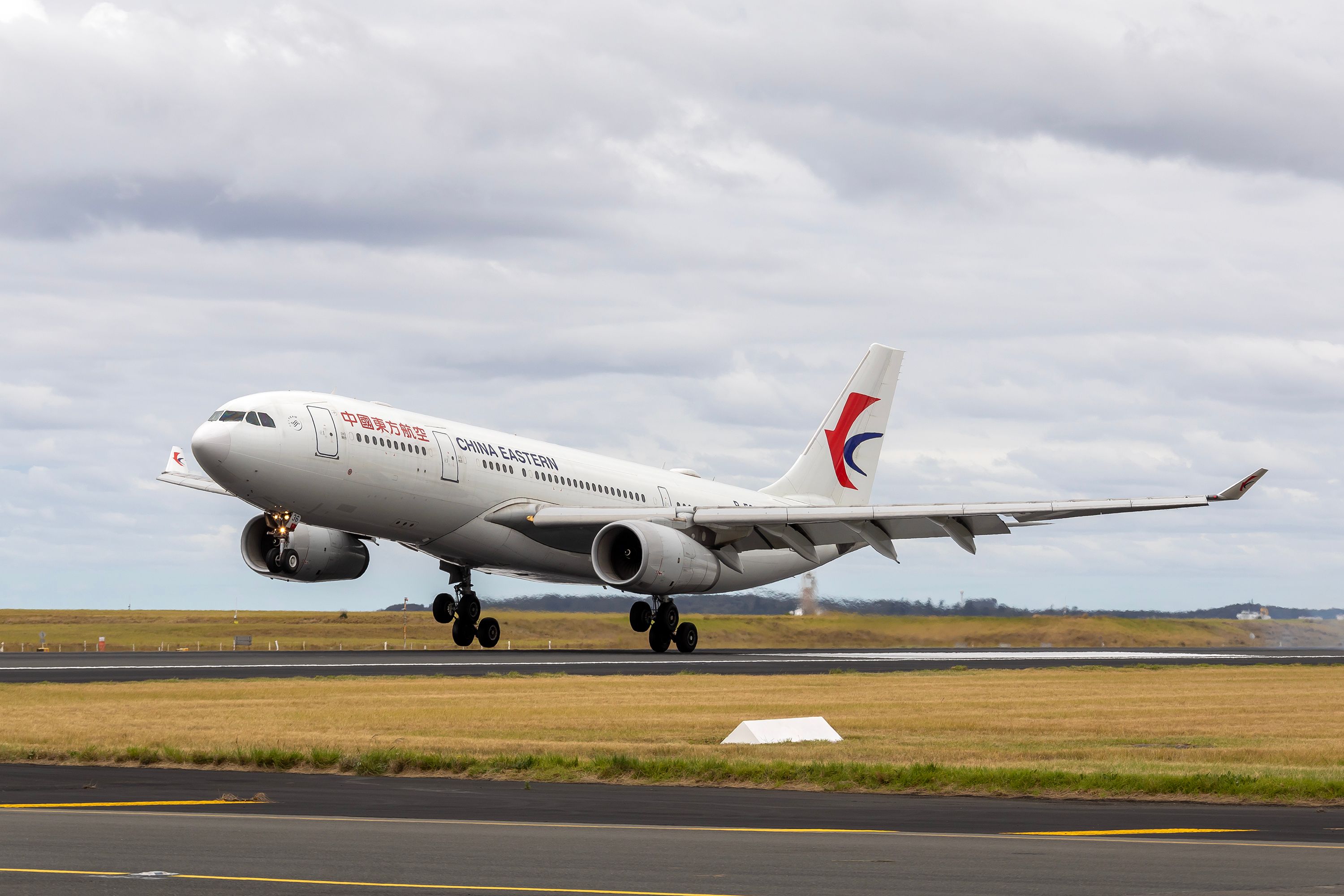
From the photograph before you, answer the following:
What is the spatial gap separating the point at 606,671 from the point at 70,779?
70.6ft

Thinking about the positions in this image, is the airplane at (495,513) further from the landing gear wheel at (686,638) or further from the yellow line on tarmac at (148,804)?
the yellow line on tarmac at (148,804)

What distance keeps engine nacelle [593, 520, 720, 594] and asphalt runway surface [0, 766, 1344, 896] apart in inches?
1141

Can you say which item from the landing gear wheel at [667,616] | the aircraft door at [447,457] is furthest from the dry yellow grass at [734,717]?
the landing gear wheel at [667,616]

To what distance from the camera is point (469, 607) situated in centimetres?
5234

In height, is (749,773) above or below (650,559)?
below

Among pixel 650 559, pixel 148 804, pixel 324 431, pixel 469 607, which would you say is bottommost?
pixel 148 804

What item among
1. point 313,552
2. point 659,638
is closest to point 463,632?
point 313,552

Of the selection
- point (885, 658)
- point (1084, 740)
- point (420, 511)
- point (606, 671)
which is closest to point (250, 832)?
point (1084, 740)

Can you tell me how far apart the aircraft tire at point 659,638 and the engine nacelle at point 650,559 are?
2722 mm

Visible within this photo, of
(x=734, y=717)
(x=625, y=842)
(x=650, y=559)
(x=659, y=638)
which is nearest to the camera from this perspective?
(x=625, y=842)

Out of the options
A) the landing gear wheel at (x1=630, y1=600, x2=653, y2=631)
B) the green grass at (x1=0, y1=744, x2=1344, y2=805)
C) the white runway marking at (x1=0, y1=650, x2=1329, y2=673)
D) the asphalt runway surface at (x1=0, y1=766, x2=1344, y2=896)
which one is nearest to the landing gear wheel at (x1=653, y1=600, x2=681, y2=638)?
the landing gear wheel at (x1=630, y1=600, x2=653, y2=631)

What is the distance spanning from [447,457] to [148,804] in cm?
3105

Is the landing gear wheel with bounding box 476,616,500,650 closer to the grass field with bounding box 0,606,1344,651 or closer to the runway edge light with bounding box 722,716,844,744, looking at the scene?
the grass field with bounding box 0,606,1344,651

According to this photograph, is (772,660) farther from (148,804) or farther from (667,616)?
(148,804)
